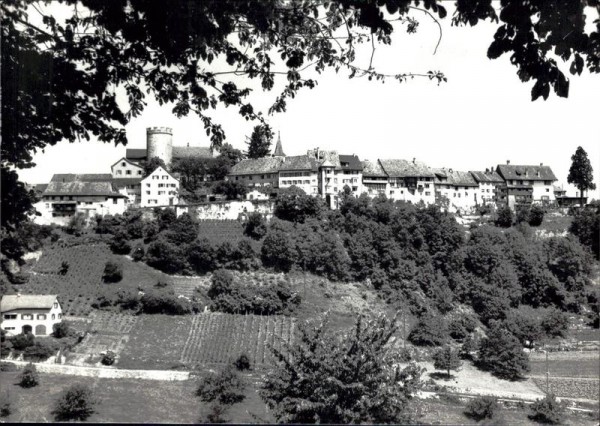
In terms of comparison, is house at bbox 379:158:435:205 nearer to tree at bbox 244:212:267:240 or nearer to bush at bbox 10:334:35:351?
tree at bbox 244:212:267:240

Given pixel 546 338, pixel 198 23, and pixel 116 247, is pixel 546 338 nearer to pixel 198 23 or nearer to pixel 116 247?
pixel 116 247

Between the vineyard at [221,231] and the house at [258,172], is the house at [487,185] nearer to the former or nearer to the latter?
the house at [258,172]

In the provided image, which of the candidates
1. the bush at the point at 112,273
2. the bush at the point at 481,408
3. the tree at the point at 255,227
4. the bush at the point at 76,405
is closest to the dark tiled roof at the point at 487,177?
the tree at the point at 255,227

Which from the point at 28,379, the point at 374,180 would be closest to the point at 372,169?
the point at 374,180

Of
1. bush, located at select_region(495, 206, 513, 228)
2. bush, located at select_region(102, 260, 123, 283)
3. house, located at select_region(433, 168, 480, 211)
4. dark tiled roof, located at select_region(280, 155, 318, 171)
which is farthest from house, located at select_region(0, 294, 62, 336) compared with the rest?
house, located at select_region(433, 168, 480, 211)

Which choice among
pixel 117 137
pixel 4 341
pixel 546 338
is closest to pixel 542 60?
pixel 117 137

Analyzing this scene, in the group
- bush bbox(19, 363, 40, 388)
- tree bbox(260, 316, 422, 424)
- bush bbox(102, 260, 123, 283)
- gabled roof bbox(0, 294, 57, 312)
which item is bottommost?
bush bbox(19, 363, 40, 388)

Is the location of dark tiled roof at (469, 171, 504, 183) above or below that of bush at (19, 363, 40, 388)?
above
